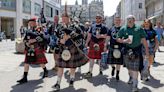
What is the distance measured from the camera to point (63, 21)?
7.71 m

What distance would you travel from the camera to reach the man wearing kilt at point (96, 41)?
938 centimetres

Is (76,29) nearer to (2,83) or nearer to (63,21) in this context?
(63,21)

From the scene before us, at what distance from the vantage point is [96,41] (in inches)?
378

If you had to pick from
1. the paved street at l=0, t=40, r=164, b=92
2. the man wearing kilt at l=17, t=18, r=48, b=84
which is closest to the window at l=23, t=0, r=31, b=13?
the paved street at l=0, t=40, r=164, b=92

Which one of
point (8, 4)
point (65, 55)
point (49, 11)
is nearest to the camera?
point (65, 55)

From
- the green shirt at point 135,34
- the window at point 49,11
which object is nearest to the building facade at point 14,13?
the window at point 49,11

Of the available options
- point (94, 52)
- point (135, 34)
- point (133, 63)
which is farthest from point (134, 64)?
point (94, 52)

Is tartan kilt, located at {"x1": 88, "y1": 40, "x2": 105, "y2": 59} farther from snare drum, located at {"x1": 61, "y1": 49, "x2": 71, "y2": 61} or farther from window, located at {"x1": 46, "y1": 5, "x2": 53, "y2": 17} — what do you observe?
window, located at {"x1": 46, "y1": 5, "x2": 53, "y2": 17}

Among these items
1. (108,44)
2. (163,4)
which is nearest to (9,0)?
(163,4)

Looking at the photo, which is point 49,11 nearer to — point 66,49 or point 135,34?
point 66,49

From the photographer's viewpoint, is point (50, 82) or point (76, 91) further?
point (50, 82)

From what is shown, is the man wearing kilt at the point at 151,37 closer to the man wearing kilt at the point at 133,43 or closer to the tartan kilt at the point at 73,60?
the man wearing kilt at the point at 133,43

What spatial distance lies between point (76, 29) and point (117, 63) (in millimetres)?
1844

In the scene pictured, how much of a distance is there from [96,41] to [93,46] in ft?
0.54
